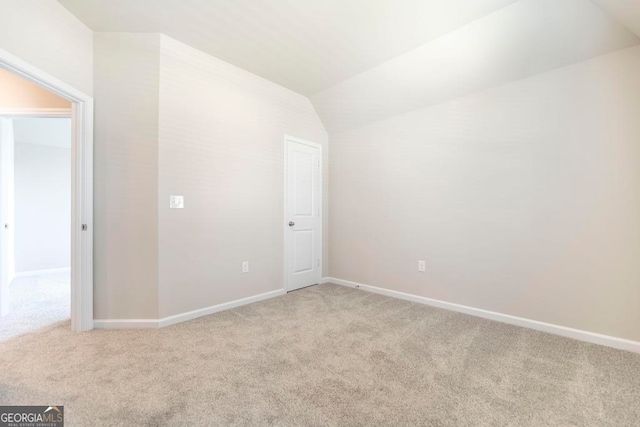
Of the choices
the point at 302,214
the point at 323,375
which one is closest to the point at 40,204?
the point at 302,214

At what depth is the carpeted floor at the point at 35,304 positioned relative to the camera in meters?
2.47

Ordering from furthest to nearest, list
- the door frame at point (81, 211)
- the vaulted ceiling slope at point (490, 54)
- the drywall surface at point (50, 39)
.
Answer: the door frame at point (81, 211), the vaulted ceiling slope at point (490, 54), the drywall surface at point (50, 39)

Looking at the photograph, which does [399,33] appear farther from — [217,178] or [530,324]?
[530,324]

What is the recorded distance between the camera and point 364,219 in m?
3.75

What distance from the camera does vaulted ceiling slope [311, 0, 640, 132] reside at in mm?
1999

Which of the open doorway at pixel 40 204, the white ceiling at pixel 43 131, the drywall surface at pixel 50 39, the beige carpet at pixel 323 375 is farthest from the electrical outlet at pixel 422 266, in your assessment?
the white ceiling at pixel 43 131

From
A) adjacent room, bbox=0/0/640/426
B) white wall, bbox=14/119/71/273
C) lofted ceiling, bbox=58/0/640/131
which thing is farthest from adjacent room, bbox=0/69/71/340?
lofted ceiling, bbox=58/0/640/131

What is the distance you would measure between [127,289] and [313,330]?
66.2 inches

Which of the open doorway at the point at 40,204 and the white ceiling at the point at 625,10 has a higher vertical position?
the white ceiling at the point at 625,10

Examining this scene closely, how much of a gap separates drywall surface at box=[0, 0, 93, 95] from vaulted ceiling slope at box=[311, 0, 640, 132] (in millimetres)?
2415

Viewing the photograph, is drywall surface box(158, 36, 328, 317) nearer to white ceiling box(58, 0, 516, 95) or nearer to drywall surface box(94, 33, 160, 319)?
drywall surface box(94, 33, 160, 319)

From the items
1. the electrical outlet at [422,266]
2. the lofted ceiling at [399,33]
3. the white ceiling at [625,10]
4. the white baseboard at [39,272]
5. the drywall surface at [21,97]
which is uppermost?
the lofted ceiling at [399,33]

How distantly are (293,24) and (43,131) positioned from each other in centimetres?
488

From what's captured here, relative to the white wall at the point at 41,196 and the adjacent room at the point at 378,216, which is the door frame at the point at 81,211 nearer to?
the adjacent room at the point at 378,216
